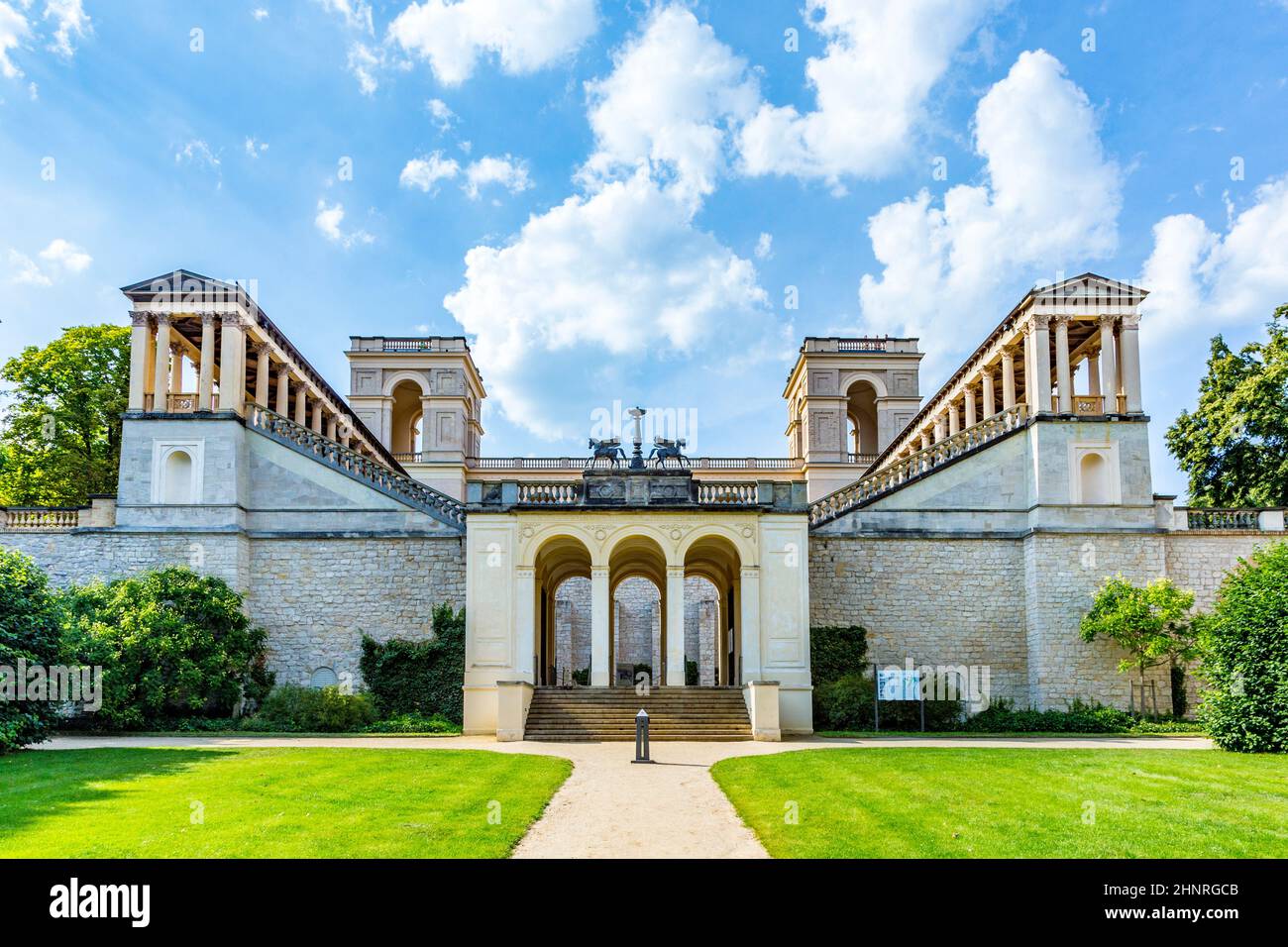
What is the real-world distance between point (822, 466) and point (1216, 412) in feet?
55.8

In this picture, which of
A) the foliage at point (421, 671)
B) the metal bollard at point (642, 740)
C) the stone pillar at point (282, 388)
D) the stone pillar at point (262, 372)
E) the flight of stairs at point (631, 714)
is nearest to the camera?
the metal bollard at point (642, 740)

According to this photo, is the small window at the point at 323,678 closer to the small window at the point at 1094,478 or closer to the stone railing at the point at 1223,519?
the small window at the point at 1094,478

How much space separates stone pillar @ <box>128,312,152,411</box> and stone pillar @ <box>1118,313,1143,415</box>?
95.9 ft

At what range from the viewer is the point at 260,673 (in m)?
28.1

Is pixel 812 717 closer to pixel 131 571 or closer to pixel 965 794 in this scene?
pixel 965 794

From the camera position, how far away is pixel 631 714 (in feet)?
80.0

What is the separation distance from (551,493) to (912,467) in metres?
11.3

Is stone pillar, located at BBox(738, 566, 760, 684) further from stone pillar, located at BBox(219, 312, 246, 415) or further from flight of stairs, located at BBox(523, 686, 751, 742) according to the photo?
stone pillar, located at BBox(219, 312, 246, 415)

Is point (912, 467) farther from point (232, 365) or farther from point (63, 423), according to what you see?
point (63, 423)

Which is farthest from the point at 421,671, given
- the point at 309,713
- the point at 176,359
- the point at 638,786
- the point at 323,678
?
the point at 176,359

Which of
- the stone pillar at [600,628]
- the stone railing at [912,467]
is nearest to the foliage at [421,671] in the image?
the stone pillar at [600,628]

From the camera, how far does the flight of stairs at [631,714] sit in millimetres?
23688

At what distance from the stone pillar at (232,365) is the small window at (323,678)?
7.94 m
